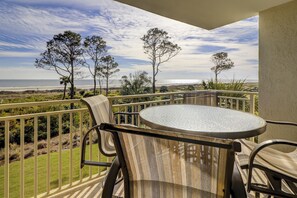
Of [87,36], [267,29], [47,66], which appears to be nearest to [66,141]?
[47,66]

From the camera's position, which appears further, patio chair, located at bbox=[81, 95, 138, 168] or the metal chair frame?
patio chair, located at bbox=[81, 95, 138, 168]

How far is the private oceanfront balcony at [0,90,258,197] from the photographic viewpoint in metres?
2.30

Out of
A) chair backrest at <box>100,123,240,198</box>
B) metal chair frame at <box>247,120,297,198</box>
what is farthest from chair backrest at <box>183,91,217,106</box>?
chair backrest at <box>100,123,240,198</box>

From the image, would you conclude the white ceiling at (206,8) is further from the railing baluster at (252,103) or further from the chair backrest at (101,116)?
the chair backrest at (101,116)

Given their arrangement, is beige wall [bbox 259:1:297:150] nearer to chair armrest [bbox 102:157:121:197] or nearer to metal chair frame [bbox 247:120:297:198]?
metal chair frame [bbox 247:120:297:198]

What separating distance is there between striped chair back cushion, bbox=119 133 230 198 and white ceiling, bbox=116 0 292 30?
2750 mm

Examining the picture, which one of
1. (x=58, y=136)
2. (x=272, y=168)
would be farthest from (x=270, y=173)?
(x=58, y=136)

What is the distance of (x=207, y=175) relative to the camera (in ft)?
2.72

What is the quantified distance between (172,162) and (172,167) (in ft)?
0.08

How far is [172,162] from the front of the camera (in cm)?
89

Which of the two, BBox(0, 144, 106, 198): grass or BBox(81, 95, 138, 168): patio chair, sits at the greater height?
BBox(81, 95, 138, 168): patio chair

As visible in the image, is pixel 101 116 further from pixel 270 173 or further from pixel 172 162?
pixel 270 173

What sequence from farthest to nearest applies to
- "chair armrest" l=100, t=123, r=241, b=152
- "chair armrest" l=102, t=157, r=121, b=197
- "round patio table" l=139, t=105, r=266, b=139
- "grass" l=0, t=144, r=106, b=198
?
"grass" l=0, t=144, r=106, b=198
"round patio table" l=139, t=105, r=266, b=139
"chair armrest" l=102, t=157, r=121, b=197
"chair armrest" l=100, t=123, r=241, b=152

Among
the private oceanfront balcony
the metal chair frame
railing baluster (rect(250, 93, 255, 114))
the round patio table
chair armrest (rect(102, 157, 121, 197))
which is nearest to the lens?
chair armrest (rect(102, 157, 121, 197))
